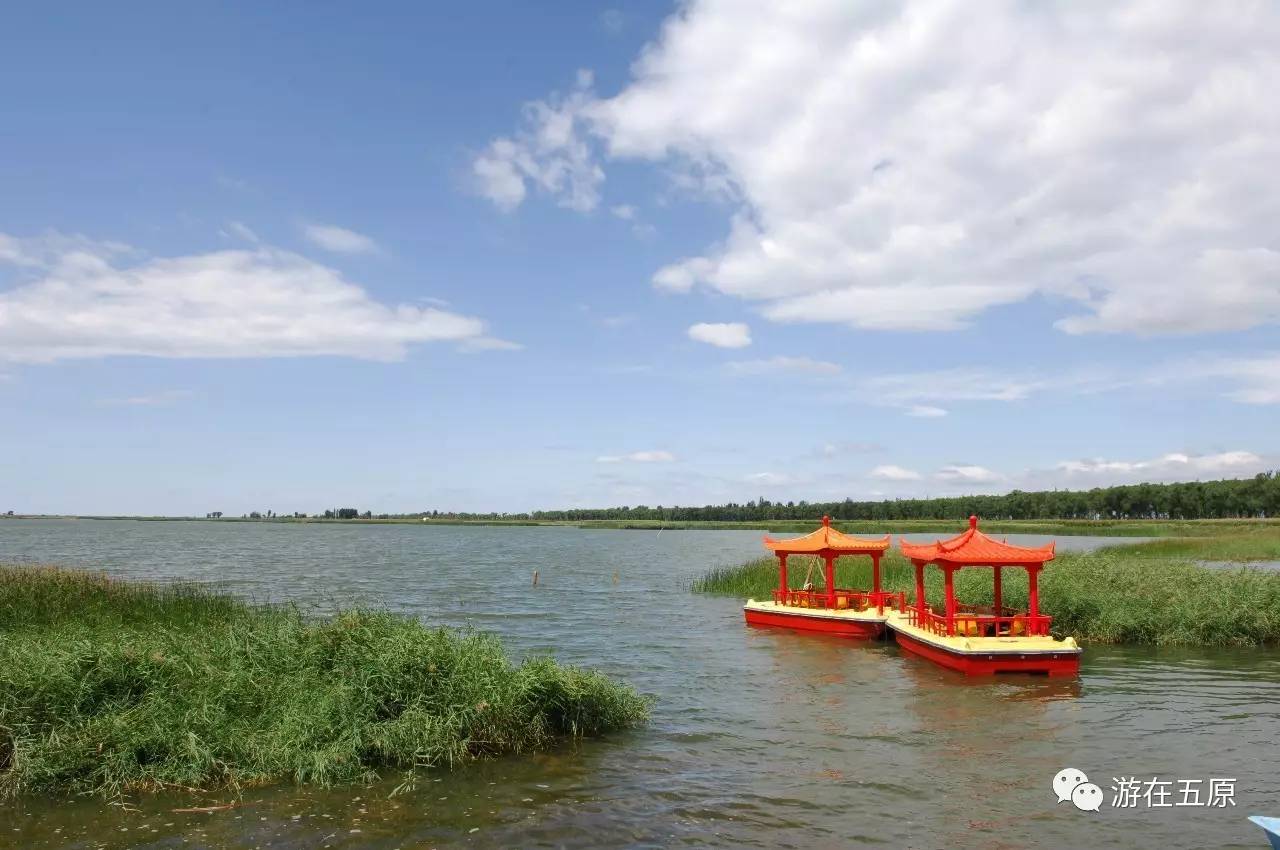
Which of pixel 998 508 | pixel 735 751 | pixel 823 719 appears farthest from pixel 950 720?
pixel 998 508

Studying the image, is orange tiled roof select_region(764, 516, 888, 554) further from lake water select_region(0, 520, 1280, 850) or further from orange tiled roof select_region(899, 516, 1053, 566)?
orange tiled roof select_region(899, 516, 1053, 566)

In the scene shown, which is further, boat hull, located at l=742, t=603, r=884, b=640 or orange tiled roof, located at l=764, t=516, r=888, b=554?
orange tiled roof, located at l=764, t=516, r=888, b=554

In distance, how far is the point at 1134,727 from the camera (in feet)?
49.9

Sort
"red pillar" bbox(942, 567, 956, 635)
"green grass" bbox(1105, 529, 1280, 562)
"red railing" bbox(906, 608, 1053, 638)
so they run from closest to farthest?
"red railing" bbox(906, 608, 1053, 638), "red pillar" bbox(942, 567, 956, 635), "green grass" bbox(1105, 529, 1280, 562)

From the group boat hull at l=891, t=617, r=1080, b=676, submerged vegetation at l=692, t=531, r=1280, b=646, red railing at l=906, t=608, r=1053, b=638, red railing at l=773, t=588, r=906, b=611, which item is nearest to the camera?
boat hull at l=891, t=617, r=1080, b=676

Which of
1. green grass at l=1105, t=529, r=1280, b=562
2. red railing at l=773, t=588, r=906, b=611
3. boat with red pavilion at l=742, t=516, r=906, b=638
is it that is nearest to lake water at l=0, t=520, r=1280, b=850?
boat with red pavilion at l=742, t=516, r=906, b=638

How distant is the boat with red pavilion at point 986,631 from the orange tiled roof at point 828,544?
3914 mm

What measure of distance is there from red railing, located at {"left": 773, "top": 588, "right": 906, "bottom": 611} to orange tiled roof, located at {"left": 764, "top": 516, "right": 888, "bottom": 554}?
135cm

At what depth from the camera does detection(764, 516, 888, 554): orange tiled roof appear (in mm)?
27375

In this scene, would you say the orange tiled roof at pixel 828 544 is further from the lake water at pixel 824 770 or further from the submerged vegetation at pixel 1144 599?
the lake water at pixel 824 770

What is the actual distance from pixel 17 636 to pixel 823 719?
14.4 metres

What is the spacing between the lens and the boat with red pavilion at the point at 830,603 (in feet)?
84.0

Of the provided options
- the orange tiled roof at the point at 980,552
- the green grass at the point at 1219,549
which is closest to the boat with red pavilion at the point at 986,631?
the orange tiled roof at the point at 980,552

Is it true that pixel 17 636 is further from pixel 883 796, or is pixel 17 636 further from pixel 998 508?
pixel 998 508
